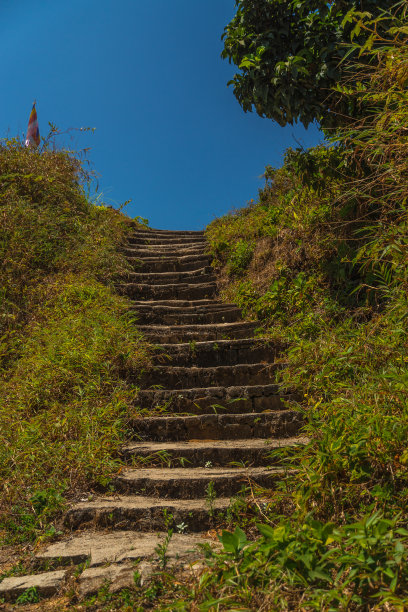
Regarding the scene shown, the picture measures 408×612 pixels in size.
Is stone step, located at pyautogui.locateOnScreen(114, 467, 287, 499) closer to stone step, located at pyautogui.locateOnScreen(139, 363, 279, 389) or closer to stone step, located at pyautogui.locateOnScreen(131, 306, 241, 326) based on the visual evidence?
stone step, located at pyautogui.locateOnScreen(139, 363, 279, 389)

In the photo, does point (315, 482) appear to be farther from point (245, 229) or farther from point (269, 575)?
point (245, 229)

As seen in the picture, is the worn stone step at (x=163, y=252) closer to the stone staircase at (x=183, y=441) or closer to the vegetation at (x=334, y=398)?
the stone staircase at (x=183, y=441)

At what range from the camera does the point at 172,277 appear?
6.97 m

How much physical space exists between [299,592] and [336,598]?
0.53 feet

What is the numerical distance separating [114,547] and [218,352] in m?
2.57

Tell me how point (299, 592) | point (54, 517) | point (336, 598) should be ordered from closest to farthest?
point (336, 598) < point (299, 592) < point (54, 517)

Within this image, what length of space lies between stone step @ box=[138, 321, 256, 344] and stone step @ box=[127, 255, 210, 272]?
2160 millimetres

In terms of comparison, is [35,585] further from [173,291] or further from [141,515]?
[173,291]

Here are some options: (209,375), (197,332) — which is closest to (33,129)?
(197,332)

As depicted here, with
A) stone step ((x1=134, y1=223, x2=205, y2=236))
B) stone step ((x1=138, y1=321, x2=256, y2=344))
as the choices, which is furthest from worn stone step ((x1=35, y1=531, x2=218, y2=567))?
stone step ((x1=134, y1=223, x2=205, y2=236))

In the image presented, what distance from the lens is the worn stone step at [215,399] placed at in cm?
398

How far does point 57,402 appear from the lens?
3.77m

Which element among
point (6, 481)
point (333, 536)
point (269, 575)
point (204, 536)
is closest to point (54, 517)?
point (6, 481)

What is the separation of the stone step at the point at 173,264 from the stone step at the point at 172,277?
0.25 m
